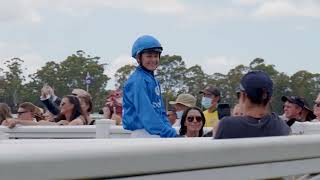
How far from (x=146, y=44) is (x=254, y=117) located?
70.4 inches

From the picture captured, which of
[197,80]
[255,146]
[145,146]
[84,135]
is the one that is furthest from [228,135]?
[197,80]

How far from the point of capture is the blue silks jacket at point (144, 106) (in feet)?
16.1

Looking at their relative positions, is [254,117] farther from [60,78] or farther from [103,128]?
[60,78]

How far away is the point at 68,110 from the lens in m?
7.57

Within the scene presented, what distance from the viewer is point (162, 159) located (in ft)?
5.86

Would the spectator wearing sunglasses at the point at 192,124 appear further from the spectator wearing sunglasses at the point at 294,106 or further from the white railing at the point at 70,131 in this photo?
the spectator wearing sunglasses at the point at 294,106

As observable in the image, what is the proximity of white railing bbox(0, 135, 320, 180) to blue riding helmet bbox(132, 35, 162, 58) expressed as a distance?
280 centimetres

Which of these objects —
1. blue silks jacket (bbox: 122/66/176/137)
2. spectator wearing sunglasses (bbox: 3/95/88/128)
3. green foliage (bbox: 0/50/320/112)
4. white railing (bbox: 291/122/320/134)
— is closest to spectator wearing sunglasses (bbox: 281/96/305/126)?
white railing (bbox: 291/122/320/134)

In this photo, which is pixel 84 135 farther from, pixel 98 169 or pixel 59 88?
pixel 59 88

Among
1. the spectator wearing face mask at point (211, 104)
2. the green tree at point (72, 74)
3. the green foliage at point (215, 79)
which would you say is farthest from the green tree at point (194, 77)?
the spectator wearing face mask at point (211, 104)

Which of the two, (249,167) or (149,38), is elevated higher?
(149,38)

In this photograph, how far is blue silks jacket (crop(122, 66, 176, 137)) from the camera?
194 inches

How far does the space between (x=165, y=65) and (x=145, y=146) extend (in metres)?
82.7

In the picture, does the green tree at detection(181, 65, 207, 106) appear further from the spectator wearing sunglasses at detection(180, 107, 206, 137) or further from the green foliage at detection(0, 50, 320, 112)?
the spectator wearing sunglasses at detection(180, 107, 206, 137)
